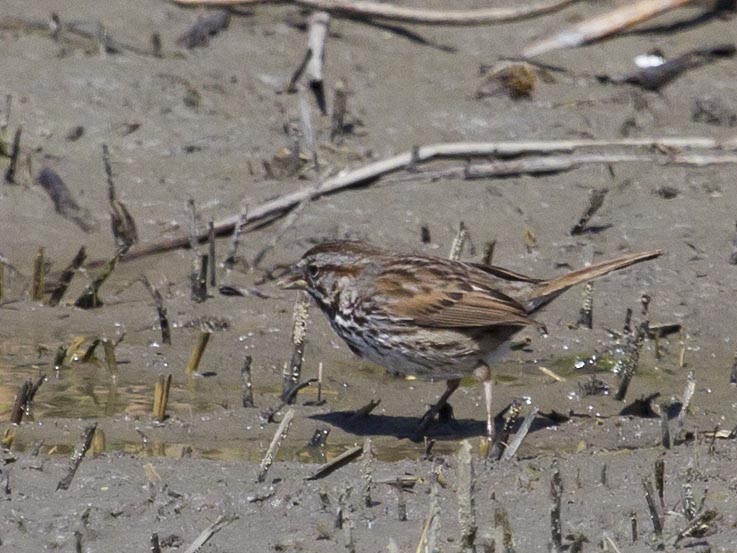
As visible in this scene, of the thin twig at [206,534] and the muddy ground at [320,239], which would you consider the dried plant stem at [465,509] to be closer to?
the muddy ground at [320,239]

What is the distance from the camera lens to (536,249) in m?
10.1

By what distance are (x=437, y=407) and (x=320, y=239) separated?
2542 mm

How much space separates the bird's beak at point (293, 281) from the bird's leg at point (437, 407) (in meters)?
0.87

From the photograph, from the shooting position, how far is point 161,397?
7.72 meters

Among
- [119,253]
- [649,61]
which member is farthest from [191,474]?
[649,61]

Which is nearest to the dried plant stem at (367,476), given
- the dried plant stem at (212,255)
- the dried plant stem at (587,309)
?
the dried plant stem at (587,309)

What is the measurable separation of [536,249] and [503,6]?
4241 millimetres

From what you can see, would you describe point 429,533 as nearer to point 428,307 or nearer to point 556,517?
point 556,517

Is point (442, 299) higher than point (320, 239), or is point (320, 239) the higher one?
point (442, 299)

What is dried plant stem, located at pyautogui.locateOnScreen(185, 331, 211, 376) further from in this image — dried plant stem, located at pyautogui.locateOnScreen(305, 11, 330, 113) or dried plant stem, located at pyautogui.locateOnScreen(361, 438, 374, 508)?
dried plant stem, located at pyautogui.locateOnScreen(305, 11, 330, 113)

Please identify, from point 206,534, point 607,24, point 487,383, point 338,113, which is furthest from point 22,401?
point 607,24

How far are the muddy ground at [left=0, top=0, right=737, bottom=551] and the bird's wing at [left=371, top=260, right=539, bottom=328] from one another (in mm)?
567

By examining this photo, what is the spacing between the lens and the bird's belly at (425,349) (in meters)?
7.82

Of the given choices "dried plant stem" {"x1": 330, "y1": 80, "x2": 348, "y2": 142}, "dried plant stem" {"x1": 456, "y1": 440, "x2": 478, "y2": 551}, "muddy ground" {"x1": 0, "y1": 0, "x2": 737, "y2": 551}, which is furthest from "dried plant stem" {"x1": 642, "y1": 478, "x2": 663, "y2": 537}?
"dried plant stem" {"x1": 330, "y1": 80, "x2": 348, "y2": 142}
